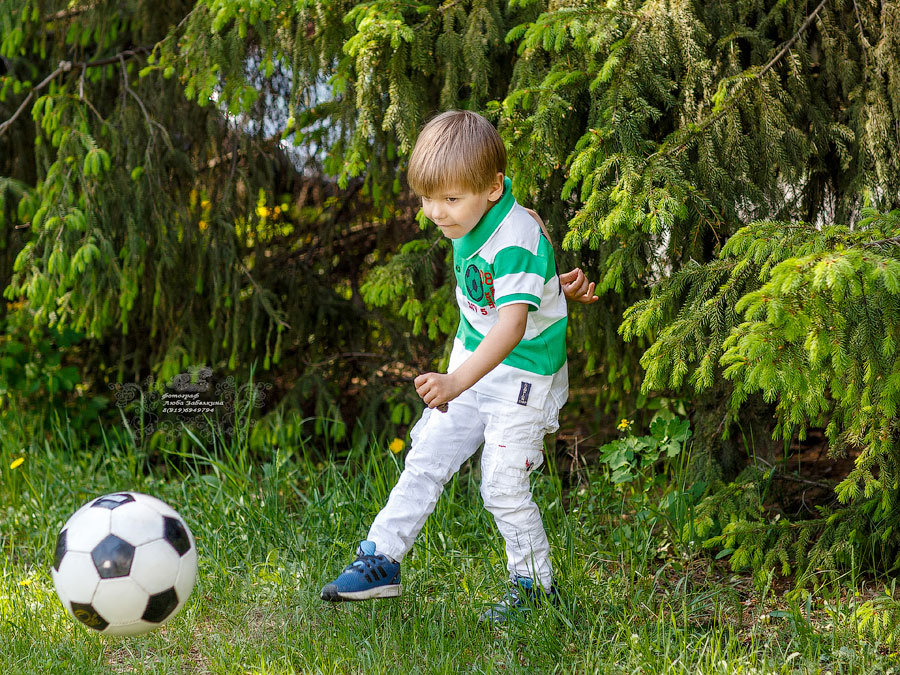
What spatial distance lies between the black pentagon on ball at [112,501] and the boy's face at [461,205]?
4.24 ft

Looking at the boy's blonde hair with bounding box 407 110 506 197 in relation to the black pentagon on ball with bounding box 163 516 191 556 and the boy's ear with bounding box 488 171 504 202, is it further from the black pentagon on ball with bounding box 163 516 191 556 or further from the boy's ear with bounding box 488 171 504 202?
the black pentagon on ball with bounding box 163 516 191 556

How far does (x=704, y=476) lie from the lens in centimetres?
343

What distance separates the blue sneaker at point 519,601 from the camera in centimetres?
270

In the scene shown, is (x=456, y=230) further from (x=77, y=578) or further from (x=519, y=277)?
(x=77, y=578)

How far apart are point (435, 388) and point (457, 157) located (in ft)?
2.27

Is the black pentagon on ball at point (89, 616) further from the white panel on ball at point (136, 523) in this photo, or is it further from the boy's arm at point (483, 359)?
the boy's arm at point (483, 359)

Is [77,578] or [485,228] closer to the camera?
[77,578]

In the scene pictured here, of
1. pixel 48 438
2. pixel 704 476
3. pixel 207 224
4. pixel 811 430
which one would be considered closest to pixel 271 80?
pixel 207 224

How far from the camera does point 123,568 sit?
95.8 inches

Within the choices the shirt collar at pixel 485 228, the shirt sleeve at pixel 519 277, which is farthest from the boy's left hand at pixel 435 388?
the shirt collar at pixel 485 228

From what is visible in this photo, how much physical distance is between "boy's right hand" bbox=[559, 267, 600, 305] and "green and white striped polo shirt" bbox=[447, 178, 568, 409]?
0.05 meters

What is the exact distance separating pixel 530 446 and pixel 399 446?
1.42 metres

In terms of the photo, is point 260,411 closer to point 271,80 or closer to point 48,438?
point 48,438

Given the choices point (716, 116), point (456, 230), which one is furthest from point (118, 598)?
point (716, 116)
